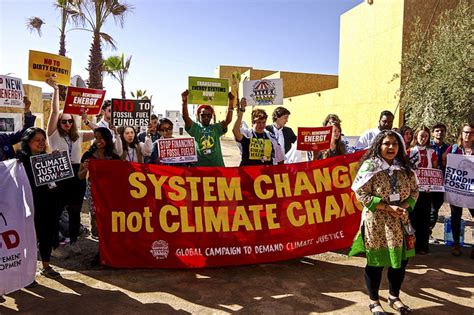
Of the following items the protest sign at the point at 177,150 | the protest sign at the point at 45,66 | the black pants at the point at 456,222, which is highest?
the protest sign at the point at 45,66

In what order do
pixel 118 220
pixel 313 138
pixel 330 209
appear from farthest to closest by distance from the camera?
pixel 313 138 < pixel 330 209 < pixel 118 220

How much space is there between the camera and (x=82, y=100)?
531 centimetres

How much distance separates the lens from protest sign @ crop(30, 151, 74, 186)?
414cm

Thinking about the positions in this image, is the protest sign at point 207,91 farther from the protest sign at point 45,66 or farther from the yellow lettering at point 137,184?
the protest sign at point 45,66

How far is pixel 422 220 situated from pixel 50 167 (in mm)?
4925

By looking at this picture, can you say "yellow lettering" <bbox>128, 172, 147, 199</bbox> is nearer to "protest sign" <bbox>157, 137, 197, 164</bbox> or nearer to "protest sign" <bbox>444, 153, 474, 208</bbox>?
"protest sign" <bbox>157, 137, 197, 164</bbox>

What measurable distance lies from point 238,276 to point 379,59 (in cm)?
1781

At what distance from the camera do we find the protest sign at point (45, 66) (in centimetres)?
538

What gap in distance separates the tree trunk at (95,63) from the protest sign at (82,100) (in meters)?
14.4

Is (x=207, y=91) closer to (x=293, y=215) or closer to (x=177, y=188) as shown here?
(x=177, y=188)

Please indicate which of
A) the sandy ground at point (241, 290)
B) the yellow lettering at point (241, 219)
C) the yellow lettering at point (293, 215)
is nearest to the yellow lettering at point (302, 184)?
the yellow lettering at point (293, 215)

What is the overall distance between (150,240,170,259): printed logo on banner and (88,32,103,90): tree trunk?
53.6 ft

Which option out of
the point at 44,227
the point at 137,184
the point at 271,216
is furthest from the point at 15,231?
the point at 271,216

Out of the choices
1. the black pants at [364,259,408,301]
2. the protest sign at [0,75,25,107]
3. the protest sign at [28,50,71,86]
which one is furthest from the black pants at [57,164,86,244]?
the black pants at [364,259,408,301]
